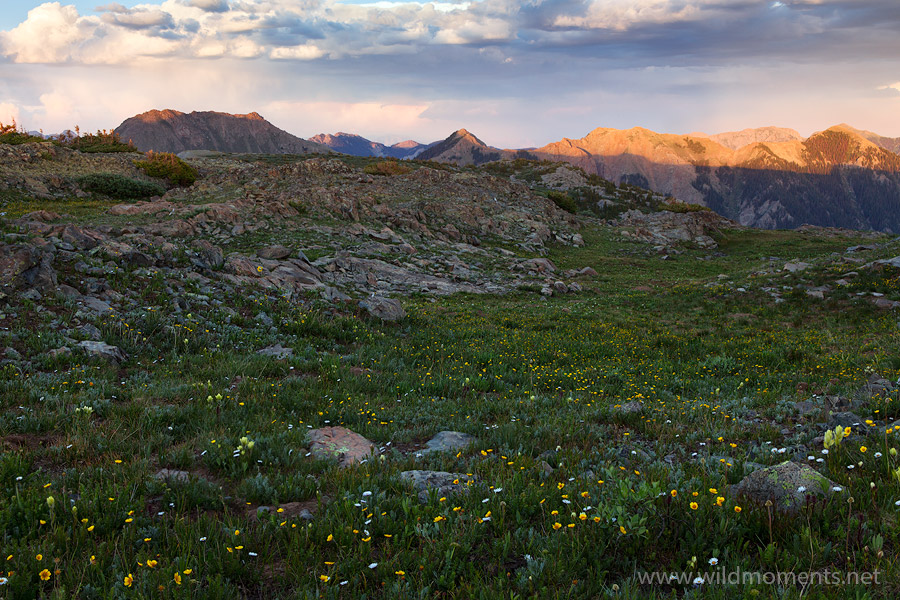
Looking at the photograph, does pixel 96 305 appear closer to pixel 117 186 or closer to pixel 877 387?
pixel 877 387

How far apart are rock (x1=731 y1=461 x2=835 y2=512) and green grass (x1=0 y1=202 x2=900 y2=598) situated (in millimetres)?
181

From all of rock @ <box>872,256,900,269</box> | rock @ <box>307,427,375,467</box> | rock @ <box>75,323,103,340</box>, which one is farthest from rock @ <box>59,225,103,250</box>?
rock @ <box>872,256,900,269</box>

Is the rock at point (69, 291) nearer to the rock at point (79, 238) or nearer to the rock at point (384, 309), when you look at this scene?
the rock at point (79, 238)

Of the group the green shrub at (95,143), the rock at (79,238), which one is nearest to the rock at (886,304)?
the rock at (79,238)

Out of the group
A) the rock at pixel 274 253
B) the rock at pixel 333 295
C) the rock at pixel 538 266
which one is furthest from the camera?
the rock at pixel 538 266

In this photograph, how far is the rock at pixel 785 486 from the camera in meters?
3.89

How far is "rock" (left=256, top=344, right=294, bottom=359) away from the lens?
10.5 m

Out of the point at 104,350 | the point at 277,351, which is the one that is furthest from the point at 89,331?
the point at 277,351

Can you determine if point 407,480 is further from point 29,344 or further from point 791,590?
point 29,344

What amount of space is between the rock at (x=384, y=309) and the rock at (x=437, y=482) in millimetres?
9960

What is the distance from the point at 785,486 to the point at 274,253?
21.0 m

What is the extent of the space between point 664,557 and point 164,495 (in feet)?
14.5

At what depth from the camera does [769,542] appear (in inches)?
140

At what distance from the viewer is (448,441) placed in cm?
667
